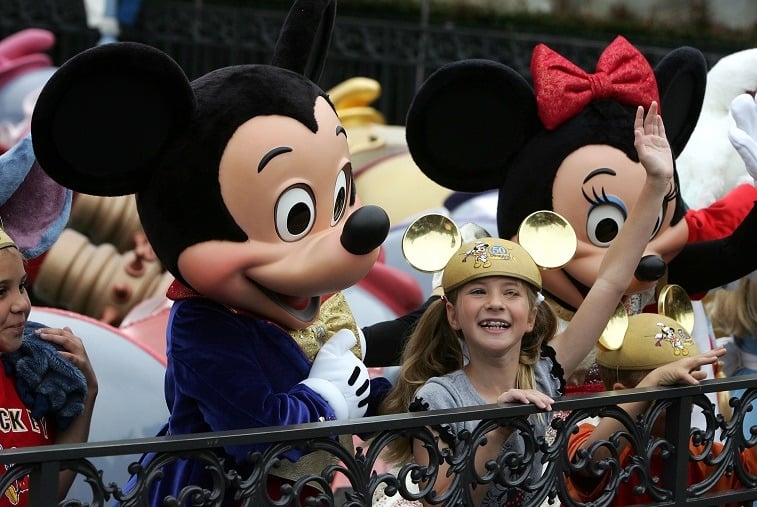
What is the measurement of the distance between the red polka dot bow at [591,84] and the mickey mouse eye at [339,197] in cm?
79

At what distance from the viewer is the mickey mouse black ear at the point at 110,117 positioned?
98.8 inches

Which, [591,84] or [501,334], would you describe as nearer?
[501,334]

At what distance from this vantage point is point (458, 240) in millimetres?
2979

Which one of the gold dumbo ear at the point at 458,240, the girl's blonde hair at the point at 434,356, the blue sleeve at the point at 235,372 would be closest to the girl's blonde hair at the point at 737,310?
the gold dumbo ear at the point at 458,240

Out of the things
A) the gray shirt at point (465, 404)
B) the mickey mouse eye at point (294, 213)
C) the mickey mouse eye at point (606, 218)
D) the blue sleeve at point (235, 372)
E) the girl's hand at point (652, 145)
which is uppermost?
the girl's hand at point (652, 145)

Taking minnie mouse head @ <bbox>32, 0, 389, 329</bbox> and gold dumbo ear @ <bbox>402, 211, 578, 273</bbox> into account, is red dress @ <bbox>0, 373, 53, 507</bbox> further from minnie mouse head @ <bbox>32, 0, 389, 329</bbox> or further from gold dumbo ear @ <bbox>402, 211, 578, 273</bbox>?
gold dumbo ear @ <bbox>402, 211, 578, 273</bbox>

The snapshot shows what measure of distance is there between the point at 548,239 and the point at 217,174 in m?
0.87

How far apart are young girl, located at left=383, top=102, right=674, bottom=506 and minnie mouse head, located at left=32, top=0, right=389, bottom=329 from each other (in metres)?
0.25

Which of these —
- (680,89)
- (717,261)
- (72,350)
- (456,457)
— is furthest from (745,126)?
(72,350)

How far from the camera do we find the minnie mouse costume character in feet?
10.7

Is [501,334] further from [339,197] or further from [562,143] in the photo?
[562,143]

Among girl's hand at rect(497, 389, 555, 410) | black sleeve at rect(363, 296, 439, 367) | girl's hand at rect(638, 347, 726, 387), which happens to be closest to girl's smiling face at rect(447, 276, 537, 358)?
girl's hand at rect(497, 389, 555, 410)

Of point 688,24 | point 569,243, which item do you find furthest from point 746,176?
point 688,24

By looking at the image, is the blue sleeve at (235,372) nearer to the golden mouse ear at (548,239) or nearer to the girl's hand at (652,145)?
the golden mouse ear at (548,239)
